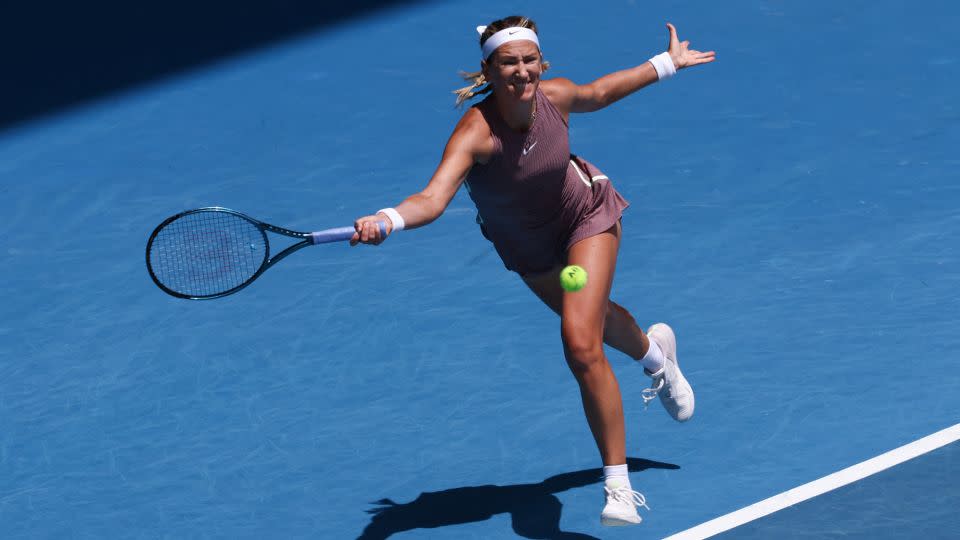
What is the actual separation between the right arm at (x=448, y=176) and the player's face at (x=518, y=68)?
159 mm

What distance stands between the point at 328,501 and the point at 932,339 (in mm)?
2742

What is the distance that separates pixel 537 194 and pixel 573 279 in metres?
0.37

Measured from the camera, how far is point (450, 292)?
7.06m

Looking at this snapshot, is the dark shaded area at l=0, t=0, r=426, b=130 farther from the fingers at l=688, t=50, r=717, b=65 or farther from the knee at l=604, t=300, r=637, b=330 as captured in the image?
the knee at l=604, t=300, r=637, b=330

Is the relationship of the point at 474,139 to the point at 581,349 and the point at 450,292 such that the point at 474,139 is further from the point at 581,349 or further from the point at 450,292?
the point at 450,292

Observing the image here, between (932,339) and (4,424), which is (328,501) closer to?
(4,424)

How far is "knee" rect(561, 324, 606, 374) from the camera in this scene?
495 centimetres

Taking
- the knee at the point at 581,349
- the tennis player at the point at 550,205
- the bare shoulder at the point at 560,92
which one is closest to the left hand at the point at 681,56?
the tennis player at the point at 550,205

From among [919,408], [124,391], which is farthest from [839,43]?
[124,391]

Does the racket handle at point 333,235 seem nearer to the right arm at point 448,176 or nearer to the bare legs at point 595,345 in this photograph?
the right arm at point 448,176

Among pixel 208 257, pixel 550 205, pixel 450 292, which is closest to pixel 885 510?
pixel 550 205

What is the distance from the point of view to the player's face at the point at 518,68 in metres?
5.04

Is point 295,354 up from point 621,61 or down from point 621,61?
down

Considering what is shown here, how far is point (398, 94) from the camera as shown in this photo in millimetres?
9406
